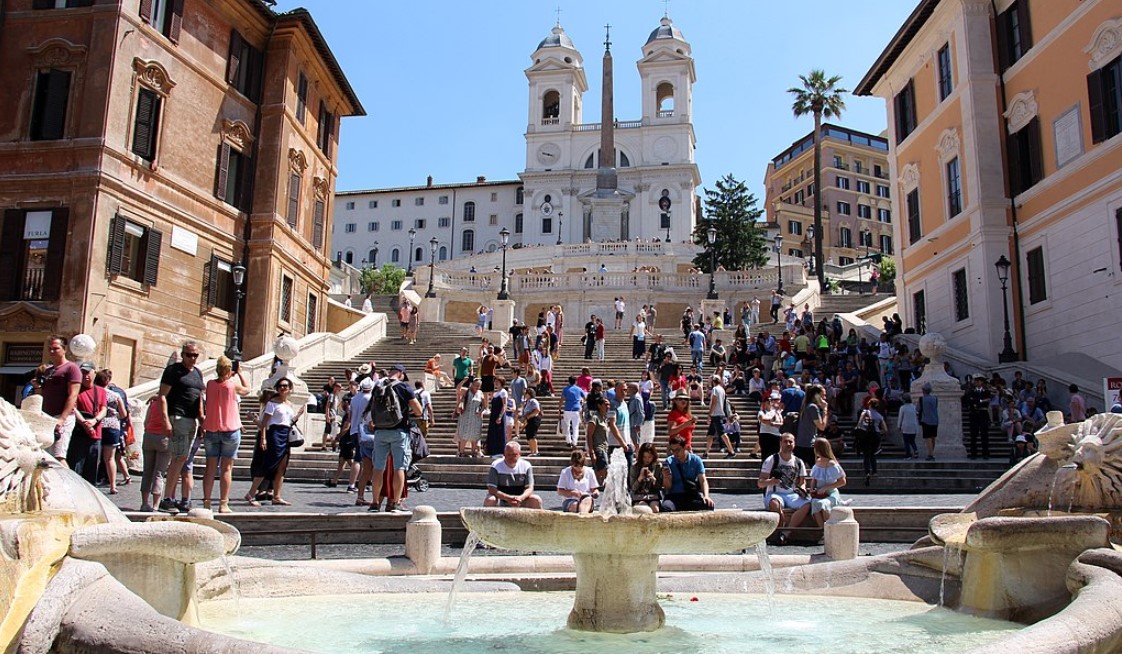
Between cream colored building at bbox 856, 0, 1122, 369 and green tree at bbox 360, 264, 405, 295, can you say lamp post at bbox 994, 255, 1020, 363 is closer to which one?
cream colored building at bbox 856, 0, 1122, 369

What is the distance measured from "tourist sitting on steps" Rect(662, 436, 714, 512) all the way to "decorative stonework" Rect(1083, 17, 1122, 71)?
16176 mm

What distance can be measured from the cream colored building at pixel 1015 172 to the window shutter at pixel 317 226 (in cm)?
2026

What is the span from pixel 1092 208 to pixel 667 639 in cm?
1900

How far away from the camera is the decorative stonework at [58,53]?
22719 mm

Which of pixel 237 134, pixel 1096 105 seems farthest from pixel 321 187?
pixel 1096 105

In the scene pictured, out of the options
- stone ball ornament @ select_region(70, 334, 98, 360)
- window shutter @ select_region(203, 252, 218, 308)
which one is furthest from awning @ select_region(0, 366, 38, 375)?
stone ball ornament @ select_region(70, 334, 98, 360)

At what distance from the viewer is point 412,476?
13328 millimetres

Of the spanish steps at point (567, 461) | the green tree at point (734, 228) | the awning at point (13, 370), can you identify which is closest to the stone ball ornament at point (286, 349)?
the spanish steps at point (567, 461)

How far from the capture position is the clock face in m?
90.5

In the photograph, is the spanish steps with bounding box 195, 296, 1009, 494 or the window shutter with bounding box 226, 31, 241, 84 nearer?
the spanish steps with bounding box 195, 296, 1009, 494

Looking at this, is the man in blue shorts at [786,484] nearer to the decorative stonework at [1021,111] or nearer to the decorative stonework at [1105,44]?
the decorative stonework at [1105,44]

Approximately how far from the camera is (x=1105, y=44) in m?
19.9

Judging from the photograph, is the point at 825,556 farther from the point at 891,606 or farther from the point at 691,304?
the point at 691,304

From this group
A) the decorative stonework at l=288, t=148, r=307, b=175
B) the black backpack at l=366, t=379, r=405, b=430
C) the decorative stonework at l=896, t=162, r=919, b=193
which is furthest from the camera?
the decorative stonework at l=288, t=148, r=307, b=175
